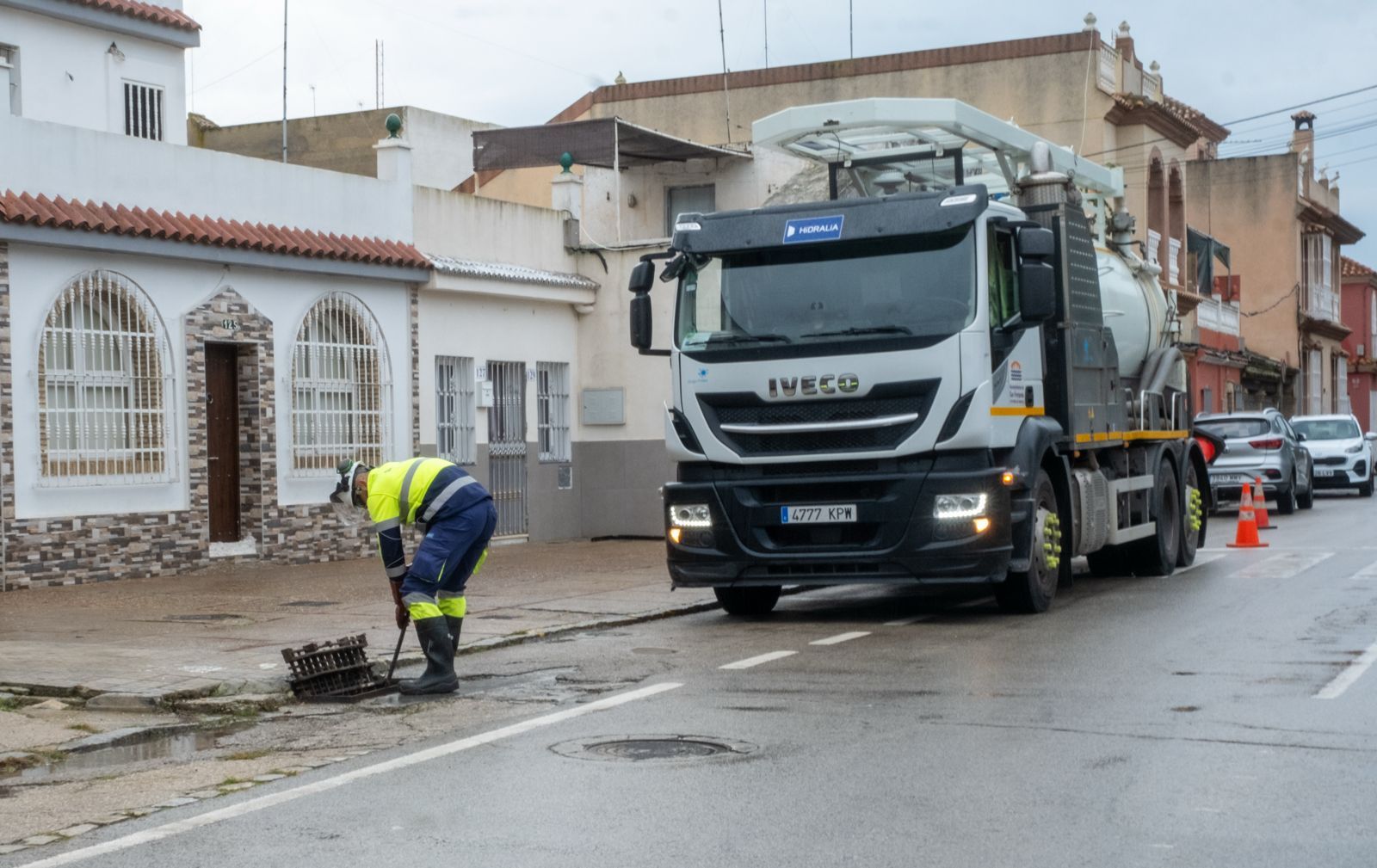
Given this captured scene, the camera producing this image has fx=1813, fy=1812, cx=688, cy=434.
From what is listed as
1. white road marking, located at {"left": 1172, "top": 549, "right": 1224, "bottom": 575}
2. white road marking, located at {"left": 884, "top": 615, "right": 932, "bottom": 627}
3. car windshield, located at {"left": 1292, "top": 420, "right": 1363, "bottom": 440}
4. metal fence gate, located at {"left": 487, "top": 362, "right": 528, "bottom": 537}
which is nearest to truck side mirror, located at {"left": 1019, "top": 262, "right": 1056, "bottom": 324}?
white road marking, located at {"left": 884, "top": 615, "right": 932, "bottom": 627}

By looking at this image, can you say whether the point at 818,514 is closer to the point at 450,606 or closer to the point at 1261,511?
the point at 450,606

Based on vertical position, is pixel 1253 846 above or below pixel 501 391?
below

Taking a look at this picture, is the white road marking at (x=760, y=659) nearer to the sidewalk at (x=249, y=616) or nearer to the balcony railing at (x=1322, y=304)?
the sidewalk at (x=249, y=616)

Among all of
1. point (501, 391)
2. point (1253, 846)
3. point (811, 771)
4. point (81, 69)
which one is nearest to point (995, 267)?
point (811, 771)

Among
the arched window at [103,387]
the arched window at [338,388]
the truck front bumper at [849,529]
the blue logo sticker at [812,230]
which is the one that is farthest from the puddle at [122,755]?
the arched window at [338,388]

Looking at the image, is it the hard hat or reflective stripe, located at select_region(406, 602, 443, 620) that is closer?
reflective stripe, located at select_region(406, 602, 443, 620)

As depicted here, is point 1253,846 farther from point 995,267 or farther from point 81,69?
point 81,69

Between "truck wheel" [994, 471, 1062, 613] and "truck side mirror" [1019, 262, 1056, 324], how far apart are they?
1.28 metres

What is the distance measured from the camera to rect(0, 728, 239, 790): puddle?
25.9 feet

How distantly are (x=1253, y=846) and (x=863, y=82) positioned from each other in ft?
100

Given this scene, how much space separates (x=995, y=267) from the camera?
12680 millimetres

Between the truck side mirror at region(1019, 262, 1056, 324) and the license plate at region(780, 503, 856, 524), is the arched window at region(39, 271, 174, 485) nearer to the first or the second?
the license plate at region(780, 503, 856, 524)

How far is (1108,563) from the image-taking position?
17.2m

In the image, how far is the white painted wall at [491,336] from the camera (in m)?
21.3
